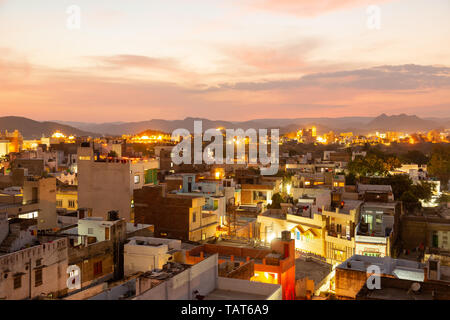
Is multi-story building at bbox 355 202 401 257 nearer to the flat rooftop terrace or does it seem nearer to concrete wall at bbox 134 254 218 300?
the flat rooftop terrace

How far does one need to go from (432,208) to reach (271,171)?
20.3 metres

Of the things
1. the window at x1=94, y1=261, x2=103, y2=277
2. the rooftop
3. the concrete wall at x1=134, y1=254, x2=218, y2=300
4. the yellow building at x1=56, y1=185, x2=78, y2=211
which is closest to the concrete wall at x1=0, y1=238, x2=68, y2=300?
the window at x1=94, y1=261, x2=103, y2=277

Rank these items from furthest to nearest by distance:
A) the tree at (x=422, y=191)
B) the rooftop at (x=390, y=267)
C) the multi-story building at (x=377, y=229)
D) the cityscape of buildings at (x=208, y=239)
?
the tree at (x=422, y=191) < the multi-story building at (x=377, y=229) < the rooftop at (x=390, y=267) < the cityscape of buildings at (x=208, y=239)

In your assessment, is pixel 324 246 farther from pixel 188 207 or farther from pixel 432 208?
pixel 432 208

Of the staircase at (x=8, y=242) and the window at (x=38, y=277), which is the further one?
the staircase at (x=8, y=242)

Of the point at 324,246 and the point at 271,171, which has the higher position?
the point at 271,171

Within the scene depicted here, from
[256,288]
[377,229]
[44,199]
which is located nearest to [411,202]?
[377,229]

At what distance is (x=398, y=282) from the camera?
15.0 meters

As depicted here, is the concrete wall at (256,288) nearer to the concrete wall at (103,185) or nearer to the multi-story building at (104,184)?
the multi-story building at (104,184)

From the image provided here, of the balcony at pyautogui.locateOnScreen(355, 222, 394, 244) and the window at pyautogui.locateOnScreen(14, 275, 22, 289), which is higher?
the window at pyautogui.locateOnScreen(14, 275, 22, 289)

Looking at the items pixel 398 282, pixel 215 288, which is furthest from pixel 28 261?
pixel 398 282

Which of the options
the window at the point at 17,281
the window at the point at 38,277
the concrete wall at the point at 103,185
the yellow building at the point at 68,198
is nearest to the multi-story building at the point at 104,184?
the concrete wall at the point at 103,185

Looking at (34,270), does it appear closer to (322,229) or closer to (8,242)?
(8,242)

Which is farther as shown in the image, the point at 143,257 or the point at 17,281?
the point at 143,257
